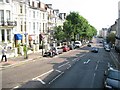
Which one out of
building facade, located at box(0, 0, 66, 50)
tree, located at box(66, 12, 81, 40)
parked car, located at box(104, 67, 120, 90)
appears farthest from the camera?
tree, located at box(66, 12, 81, 40)

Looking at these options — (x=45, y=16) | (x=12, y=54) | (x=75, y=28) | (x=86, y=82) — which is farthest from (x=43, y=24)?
(x=86, y=82)

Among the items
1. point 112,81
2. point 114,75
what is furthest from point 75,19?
point 112,81

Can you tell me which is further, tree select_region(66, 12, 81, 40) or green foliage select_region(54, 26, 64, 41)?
tree select_region(66, 12, 81, 40)

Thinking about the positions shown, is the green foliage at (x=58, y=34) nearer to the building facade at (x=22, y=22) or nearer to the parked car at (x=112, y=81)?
the building facade at (x=22, y=22)

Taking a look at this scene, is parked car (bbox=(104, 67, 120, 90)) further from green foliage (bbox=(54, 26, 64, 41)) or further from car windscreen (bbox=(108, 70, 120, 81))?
green foliage (bbox=(54, 26, 64, 41))

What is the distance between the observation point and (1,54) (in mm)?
40219

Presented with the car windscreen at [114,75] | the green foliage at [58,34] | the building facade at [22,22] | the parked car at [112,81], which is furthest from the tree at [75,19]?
the parked car at [112,81]

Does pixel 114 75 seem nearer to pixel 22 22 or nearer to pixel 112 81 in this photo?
pixel 112 81

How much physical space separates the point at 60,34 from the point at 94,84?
6214cm

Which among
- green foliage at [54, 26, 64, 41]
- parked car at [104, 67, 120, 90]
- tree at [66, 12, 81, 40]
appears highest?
tree at [66, 12, 81, 40]

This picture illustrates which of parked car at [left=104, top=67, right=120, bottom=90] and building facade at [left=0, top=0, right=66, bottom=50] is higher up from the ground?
building facade at [left=0, top=0, right=66, bottom=50]

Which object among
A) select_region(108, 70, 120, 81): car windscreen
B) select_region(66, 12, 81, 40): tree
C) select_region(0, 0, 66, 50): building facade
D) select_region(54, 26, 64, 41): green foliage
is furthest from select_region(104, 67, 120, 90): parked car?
select_region(66, 12, 81, 40): tree

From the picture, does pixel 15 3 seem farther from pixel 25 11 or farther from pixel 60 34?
pixel 60 34

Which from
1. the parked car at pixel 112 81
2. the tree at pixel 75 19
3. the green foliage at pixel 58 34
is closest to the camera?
the parked car at pixel 112 81
